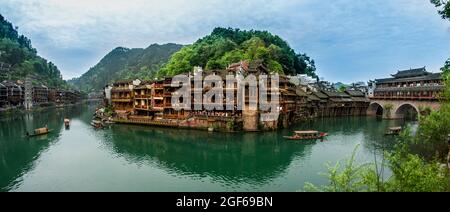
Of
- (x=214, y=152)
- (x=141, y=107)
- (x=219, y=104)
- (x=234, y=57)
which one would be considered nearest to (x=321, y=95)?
(x=234, y=57)

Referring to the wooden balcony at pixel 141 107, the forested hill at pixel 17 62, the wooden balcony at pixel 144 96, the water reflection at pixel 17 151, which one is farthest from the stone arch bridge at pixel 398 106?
the forested hill at pixel 17 62

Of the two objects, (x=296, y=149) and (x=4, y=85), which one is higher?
(x=4, y=85)

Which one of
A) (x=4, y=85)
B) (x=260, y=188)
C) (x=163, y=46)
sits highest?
(x=163, y=46)

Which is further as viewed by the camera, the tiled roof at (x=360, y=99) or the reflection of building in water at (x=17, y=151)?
the tiled roof at (x=360, y=99)

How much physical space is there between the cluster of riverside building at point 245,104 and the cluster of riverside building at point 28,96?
3708 cm

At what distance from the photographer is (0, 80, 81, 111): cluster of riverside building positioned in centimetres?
8031

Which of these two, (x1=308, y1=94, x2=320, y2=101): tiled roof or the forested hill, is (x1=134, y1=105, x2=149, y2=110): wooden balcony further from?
the forested hill

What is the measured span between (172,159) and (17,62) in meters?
108

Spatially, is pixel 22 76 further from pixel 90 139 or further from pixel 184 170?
pixel 184 170

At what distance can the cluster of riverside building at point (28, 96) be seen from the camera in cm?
8031

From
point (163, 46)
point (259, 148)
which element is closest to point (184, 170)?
point (259, 148)

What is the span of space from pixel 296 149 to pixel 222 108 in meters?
14.0

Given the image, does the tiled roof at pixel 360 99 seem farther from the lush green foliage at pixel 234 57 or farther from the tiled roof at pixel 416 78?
the lush green foliage at pixel 234 57

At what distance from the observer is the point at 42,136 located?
42219mm
